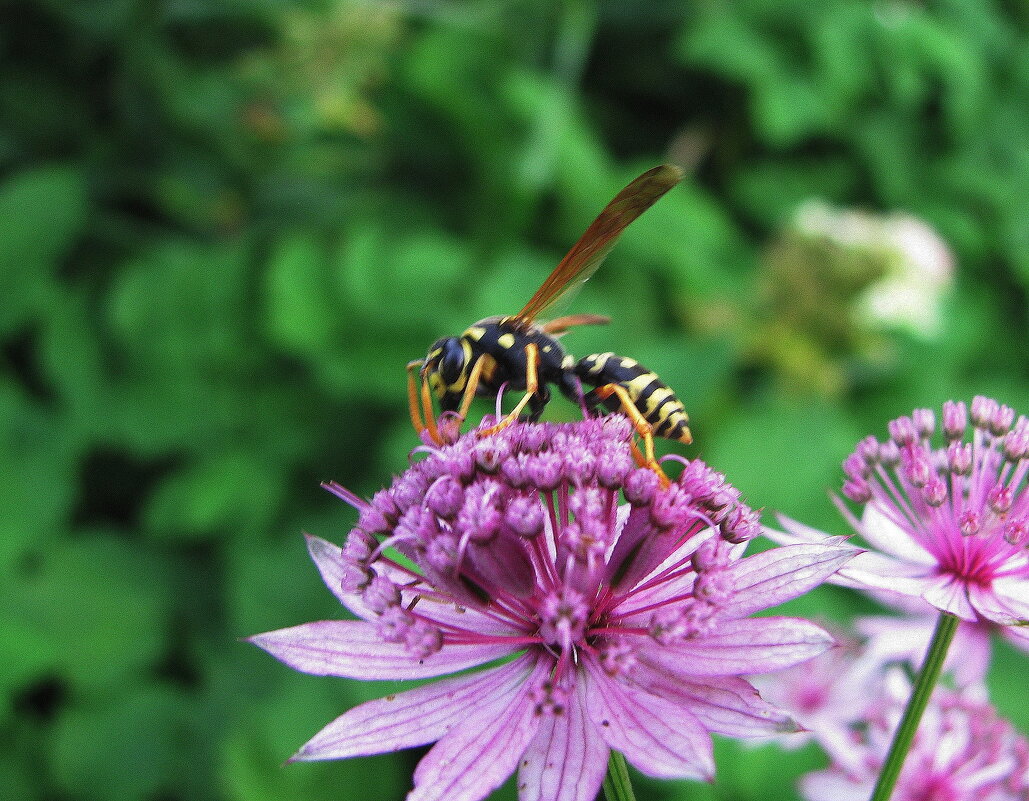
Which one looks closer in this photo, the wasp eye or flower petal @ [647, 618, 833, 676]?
flower petal @ [647, 618, 833, 676]

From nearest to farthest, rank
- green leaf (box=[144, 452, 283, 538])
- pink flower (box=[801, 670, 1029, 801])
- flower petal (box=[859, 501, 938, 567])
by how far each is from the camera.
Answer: flower petal (box=[859, 501, 938, 567]), pink flower (box=[801, 670, 1029, 801]), green leaf (box=[144, 452, 283, 538])

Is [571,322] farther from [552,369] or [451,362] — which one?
[451,362]

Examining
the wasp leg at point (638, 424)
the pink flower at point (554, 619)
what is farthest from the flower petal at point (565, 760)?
the wasp leg at point (638, 424)

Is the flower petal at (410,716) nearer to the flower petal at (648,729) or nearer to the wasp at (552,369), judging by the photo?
the flower petal at (648,729)

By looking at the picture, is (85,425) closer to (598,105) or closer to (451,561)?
(451,561)

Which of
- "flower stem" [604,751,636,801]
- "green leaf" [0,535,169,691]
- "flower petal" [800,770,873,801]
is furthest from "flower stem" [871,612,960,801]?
"green leaf" [0,535,169,691]

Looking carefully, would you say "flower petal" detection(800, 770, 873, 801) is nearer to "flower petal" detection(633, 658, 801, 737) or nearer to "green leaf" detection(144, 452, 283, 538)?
"flower petal" detection(633, 658, 801, 737)
